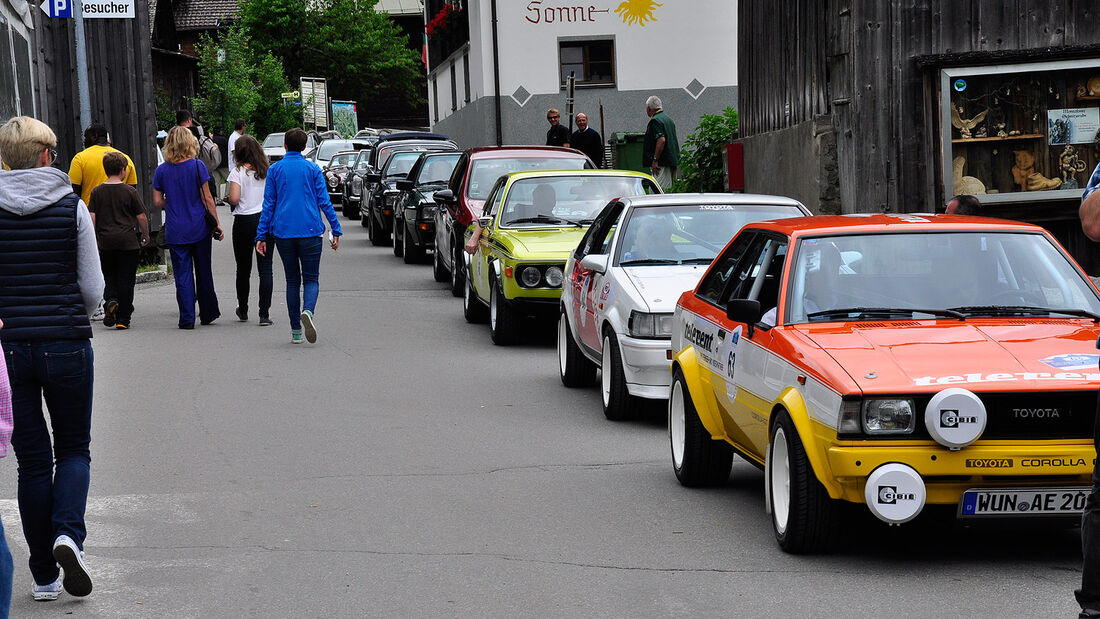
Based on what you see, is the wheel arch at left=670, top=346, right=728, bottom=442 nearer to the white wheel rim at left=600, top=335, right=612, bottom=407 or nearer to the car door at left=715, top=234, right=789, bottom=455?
the car door at left=715, top=234, right=789, bottom=455

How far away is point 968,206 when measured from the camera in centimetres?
920

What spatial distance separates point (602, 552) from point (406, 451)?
105 inches

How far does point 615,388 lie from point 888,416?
4057mm

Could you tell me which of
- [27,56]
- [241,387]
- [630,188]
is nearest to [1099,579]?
[241,387]

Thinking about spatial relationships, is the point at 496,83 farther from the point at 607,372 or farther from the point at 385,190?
the point at 607,372

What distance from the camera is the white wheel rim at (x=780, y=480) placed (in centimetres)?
612

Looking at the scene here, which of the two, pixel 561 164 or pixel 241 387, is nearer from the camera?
pixel 241 387

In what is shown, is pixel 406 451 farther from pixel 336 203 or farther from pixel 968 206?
pixel 336 203

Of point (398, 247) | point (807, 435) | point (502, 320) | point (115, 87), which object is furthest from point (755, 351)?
point (398, 247)

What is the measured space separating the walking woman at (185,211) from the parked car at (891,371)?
791 centimetres

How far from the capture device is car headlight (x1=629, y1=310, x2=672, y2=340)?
9273 mm

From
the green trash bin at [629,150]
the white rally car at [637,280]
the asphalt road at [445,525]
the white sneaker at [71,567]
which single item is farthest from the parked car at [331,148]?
the white sneaker at [71,567]

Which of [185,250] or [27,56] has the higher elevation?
[27,56]

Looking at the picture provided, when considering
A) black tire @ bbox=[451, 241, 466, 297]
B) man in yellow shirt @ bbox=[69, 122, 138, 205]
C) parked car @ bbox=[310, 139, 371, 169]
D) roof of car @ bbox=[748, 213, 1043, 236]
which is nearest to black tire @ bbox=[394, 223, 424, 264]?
black tire @ bbox=[451, 241, 466, 297]
